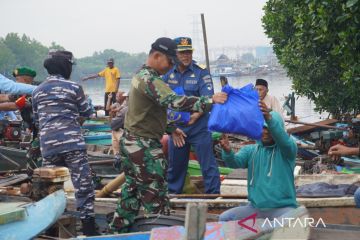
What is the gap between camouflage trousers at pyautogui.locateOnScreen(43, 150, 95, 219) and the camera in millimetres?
5770

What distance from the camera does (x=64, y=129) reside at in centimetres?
581

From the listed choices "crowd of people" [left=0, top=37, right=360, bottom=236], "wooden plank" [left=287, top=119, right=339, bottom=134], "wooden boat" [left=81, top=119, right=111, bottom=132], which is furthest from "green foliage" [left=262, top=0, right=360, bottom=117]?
"wooden boat" [left=81, top=119, right=111, bottom=132]

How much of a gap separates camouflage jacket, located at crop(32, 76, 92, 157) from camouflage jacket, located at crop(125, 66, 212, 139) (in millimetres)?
758

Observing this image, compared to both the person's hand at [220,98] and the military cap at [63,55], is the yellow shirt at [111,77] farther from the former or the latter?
the person's hand at [220,98]

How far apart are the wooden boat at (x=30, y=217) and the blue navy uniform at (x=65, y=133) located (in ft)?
2.80

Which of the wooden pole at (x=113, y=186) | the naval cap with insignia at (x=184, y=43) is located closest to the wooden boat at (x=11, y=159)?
the wooden pole at (x=113, y=186)

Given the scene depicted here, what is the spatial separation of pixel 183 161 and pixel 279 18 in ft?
21.2

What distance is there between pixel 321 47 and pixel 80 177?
23.8ft

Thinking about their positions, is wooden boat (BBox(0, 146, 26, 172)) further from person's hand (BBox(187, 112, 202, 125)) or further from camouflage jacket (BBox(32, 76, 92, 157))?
camouflage jacket (BBox(32, 76, 92, 157))

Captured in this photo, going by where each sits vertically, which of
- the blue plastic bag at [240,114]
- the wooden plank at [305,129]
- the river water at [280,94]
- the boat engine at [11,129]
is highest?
the blue plastic bag at [240,114]

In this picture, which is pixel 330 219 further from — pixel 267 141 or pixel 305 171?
pixel 305 171

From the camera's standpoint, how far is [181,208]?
6.45 metres

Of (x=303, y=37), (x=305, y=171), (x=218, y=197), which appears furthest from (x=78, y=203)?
(x=303, y=37)

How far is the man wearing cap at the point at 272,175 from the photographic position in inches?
194
